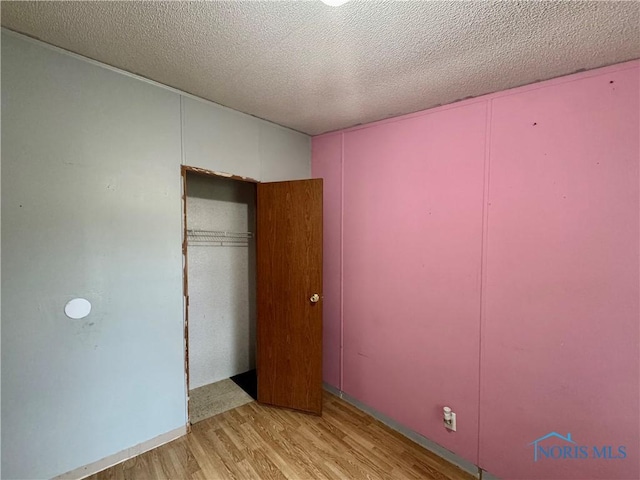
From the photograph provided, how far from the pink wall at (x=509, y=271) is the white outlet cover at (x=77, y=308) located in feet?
6.14

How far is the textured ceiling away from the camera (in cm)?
112

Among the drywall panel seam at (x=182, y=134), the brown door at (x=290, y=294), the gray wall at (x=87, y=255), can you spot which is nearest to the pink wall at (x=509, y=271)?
the brown door at (x=290, y=294)

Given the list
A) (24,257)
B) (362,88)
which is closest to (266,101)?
(362,88)

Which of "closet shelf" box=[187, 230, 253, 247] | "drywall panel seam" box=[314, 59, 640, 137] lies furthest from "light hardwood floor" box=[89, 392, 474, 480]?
"drywall panel seam" box=[314, 59, 640, 137]

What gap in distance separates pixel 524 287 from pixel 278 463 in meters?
1.90

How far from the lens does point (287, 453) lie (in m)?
1.80

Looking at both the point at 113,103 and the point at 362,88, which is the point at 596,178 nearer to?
the point at 362,88

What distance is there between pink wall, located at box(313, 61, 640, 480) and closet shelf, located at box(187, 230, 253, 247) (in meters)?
1.27

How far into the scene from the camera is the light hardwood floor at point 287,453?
1.64m

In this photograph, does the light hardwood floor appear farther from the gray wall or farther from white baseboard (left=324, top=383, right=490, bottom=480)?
the gray wall

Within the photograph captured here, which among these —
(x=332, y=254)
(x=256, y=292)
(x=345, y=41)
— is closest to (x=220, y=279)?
(x=256, y=292)

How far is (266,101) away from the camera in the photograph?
1.98 meters

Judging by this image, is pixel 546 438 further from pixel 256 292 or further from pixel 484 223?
pixel 256 292

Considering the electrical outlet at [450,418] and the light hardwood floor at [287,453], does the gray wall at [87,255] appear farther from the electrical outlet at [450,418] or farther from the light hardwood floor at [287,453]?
the electrical outlet at [450,418]
